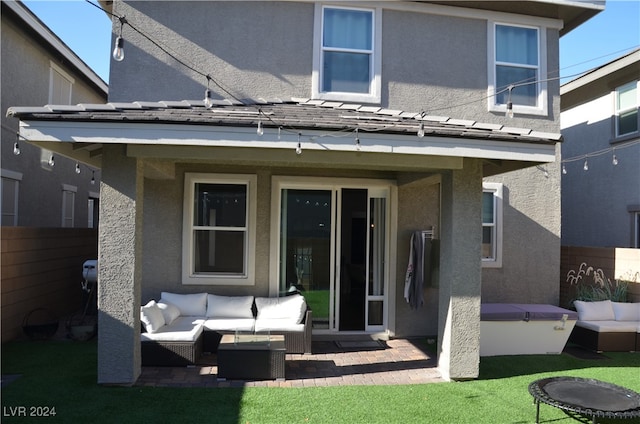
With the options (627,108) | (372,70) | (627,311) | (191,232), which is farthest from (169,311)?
(627,108)

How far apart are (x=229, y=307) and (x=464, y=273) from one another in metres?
4.20

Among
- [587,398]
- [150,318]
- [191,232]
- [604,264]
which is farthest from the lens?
[604,264]

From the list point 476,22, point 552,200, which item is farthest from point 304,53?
point 552,200

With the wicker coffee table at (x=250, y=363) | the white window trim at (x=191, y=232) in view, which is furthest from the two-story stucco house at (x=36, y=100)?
the wicker coffee table at (x=250, y=363)

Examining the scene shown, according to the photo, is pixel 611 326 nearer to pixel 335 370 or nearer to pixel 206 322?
pixel 335 370

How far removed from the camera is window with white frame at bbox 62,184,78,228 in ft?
47.6

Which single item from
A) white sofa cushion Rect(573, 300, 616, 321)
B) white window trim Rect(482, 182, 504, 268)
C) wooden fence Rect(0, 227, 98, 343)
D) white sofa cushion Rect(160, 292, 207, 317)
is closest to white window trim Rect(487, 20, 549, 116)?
white window trim Rect(482, 182, 504, 268)

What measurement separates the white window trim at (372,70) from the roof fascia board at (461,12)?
0.67 feet

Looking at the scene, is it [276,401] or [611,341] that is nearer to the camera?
Answer: [276,401]

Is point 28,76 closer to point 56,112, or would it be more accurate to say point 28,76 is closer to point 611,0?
point 56,112

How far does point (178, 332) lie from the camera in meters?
7.34

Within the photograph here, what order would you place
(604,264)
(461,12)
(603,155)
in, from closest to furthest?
(461,12) → (604,264) → (603,155)

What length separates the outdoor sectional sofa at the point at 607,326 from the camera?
28.3 ft

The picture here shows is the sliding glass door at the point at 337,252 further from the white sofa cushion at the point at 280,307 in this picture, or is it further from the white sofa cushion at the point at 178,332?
the white sofa cushion at the point at 178,332
